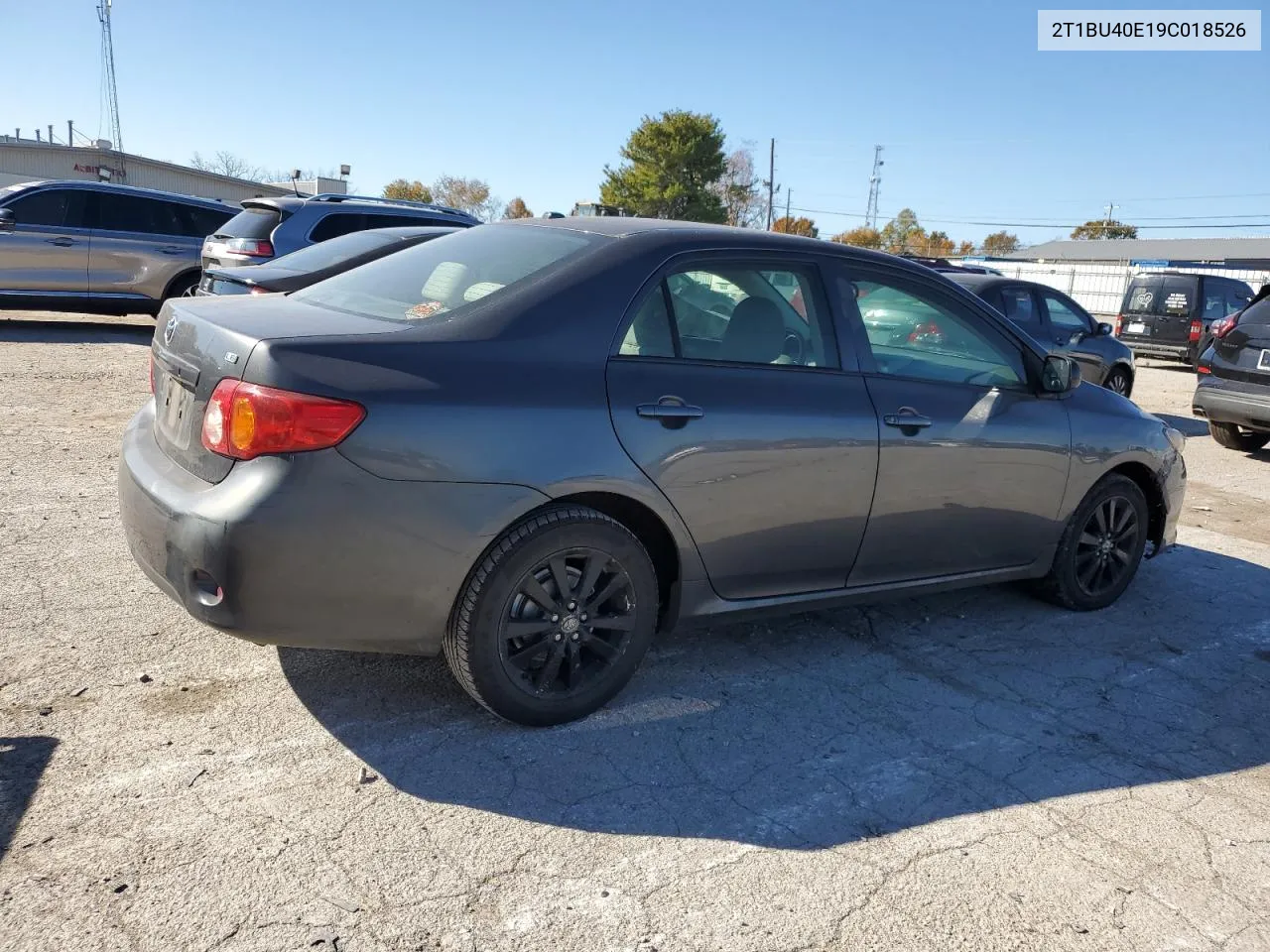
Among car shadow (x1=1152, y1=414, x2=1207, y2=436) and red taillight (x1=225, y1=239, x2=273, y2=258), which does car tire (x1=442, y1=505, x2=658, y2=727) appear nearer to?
red taillight (x1=225, y1=239, x2=273, y2=258)

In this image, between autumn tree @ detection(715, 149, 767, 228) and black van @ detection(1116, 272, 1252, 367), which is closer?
black van @ detection(1116, 272, 1252, 367)

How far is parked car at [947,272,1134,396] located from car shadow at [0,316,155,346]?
9.53m

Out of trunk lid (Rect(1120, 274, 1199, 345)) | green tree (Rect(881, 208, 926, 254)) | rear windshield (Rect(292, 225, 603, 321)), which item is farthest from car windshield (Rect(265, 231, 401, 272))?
green tree (Rect(881, 208, 926, 254))

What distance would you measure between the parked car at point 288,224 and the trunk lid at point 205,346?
287 inches

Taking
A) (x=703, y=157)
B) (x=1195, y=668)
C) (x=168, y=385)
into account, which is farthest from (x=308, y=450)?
(x=703, y=157)

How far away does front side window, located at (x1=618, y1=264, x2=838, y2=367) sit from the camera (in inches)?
141

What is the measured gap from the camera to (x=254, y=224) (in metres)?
10.7

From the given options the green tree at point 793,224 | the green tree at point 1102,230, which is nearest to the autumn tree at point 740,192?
the green tree at point 793,224

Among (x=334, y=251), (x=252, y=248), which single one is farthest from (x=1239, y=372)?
(x=252, y=248)

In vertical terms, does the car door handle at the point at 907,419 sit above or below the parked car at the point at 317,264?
below

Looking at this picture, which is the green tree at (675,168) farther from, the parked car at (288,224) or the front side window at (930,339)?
the front side window at (930,339)

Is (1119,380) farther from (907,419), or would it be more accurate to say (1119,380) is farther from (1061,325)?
(907,419)

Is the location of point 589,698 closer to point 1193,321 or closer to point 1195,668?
point 1195,668

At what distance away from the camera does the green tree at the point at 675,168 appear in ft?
183
